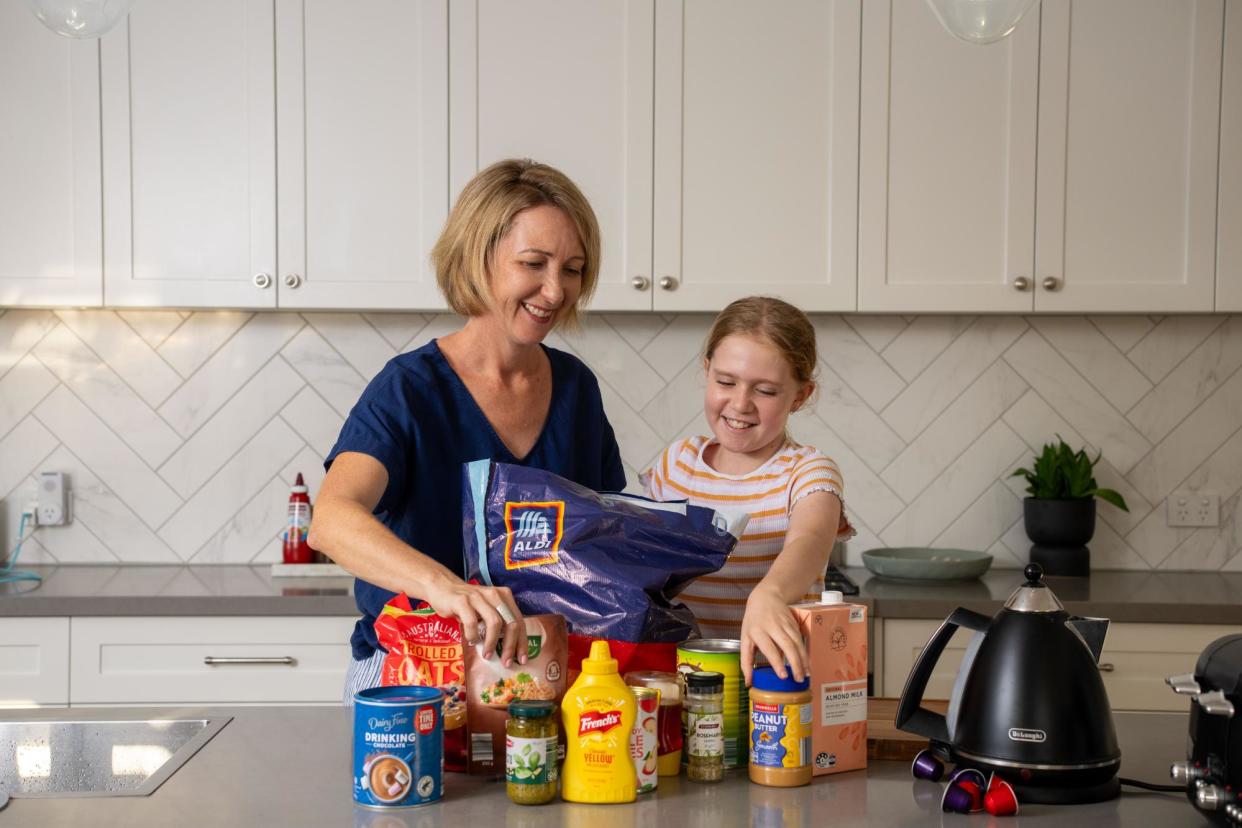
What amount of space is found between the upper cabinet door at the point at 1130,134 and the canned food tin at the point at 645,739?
1.98 m

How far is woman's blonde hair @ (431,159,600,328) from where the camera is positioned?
5.41 ft

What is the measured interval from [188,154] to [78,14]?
46.3 inches

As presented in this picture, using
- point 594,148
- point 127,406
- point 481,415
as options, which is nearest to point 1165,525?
point 594,148

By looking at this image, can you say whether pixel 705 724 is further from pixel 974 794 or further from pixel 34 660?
pixel 34 660

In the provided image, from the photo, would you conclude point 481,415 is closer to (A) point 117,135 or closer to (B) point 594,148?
(B) point 594,148

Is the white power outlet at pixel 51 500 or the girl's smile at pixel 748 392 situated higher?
the girl's smile at pixel 748 392

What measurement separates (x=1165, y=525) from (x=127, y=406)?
105 inches

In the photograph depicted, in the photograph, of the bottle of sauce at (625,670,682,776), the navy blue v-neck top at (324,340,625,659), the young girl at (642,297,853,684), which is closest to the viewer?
the bottle of sauce at (625,670,682,776)

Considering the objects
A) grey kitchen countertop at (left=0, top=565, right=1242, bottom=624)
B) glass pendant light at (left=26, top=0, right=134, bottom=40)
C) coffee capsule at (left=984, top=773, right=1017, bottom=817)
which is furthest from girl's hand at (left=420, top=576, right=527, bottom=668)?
grey kitchen countertop at (left=0, top=565, right=1242, bottom=624)

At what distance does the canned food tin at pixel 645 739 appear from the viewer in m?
1.25

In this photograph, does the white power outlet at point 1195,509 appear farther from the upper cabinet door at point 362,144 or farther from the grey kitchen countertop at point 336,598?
the upper cabinet door at point 362,144

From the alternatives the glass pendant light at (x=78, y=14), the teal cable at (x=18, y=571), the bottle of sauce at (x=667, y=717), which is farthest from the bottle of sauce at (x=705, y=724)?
the teal cable at (x=18, y=571)

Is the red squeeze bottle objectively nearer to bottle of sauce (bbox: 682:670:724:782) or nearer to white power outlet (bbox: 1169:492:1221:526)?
bottle of sauce (bbox: 682:670:724:782)

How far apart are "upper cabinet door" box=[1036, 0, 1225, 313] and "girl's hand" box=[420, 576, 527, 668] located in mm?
2014
